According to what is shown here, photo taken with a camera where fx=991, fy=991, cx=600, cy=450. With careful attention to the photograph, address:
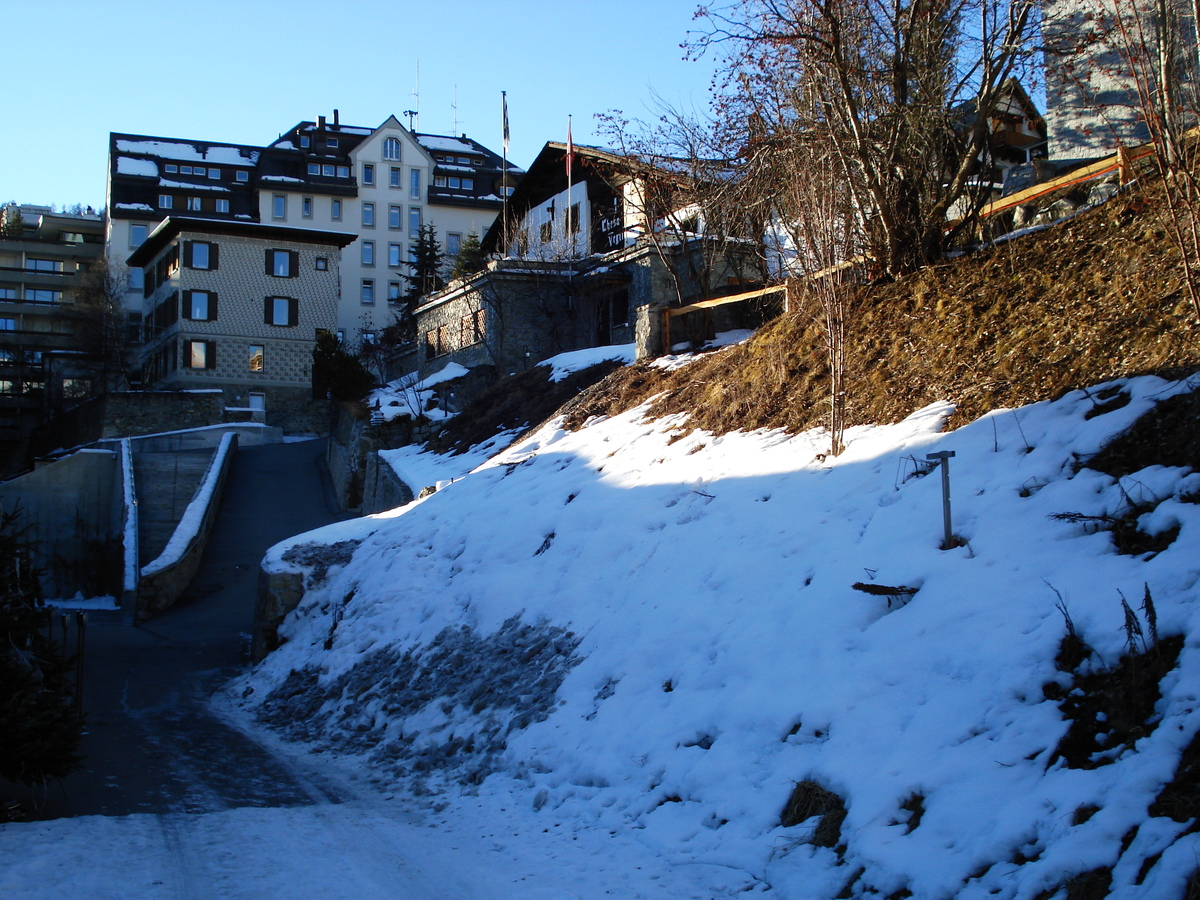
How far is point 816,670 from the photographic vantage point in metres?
6.78

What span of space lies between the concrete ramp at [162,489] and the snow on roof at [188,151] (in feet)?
122

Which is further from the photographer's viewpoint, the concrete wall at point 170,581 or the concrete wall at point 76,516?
the concrete wall at point 76,516

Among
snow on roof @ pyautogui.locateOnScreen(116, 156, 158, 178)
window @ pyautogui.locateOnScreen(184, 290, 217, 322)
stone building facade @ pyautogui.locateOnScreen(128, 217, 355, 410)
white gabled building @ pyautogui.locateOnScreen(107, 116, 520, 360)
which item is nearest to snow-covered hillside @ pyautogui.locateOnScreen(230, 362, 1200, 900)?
stone building facade @ pyautogui.locateOnScreen(128, 217, 355, 410)

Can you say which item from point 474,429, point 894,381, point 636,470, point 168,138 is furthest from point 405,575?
point 168,138

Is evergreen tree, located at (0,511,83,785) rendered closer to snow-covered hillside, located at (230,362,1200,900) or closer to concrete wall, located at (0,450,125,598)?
snow-covered hillside, located at (230,362,1200,900)

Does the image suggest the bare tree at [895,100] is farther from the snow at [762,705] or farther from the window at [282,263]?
the window at [282,263]

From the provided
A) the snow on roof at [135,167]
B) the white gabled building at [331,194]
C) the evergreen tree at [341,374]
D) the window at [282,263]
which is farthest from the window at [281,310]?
the snow on roof at [135,167]

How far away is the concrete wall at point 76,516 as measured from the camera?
90.7 ft

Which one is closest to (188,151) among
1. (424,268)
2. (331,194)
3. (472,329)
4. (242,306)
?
(331,194)

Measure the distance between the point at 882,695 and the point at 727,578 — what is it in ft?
8.25

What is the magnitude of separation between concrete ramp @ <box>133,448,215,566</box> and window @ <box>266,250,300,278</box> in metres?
18.3

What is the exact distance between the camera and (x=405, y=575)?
12.8 meters

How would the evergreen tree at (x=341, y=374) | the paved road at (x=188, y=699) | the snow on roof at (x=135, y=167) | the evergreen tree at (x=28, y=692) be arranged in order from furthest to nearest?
the snow on roof at (x=135, y=167)
the evergreen tree at (x=341, y=374)
the paved road at (x=188, y=699)
the evergreen tree at (x=28, y=692)

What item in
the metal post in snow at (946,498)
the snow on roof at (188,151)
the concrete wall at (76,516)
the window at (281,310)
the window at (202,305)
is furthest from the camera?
the snow on roof at (188,151)
